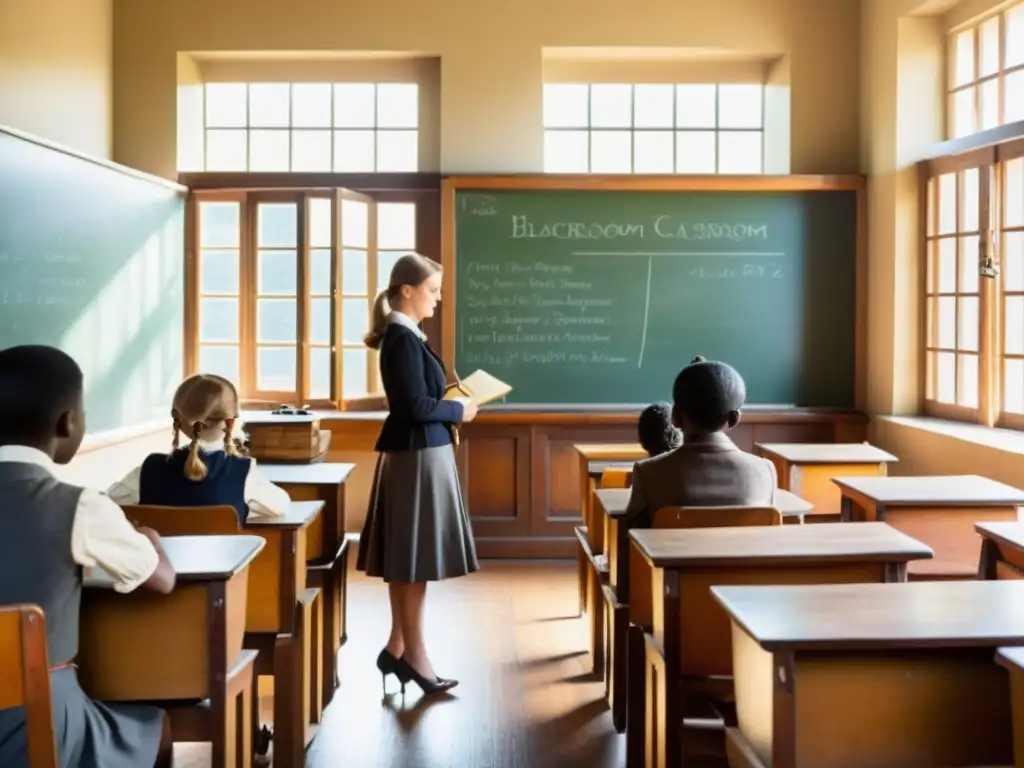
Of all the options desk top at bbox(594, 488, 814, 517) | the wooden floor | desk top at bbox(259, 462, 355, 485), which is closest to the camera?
desk top at bbox(594, 488, 814, 517)

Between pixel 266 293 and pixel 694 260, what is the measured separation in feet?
7.27

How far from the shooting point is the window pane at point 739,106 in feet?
20.9

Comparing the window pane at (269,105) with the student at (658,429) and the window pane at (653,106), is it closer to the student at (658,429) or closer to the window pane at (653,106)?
the window pane at (653,106)

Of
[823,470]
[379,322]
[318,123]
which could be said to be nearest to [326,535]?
[379,322]

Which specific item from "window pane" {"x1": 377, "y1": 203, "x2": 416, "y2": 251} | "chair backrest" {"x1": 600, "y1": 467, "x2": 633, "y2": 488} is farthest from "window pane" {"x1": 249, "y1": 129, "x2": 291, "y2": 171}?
"chair backrest" {"x1": 600, "y1": 467, "x2": 633, "y2": 488}

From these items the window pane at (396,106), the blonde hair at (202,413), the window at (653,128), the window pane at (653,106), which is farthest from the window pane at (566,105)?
the blonde hair at (202,413)

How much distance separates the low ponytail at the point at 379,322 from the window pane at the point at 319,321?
2337 millimetres

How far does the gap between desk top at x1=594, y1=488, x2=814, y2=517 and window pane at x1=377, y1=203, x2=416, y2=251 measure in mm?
3065

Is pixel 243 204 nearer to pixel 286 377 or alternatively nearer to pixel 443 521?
pixel 286 377

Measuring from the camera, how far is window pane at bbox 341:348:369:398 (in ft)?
19.6

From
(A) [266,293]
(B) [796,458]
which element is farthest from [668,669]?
(A) [266,293]

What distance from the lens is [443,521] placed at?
141 inches

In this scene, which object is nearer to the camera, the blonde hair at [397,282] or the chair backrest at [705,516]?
the chair backrest at [705,516]

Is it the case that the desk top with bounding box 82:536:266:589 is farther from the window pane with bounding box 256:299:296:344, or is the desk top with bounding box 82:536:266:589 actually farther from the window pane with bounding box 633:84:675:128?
the window pane with bounding box 633:84:675:128
